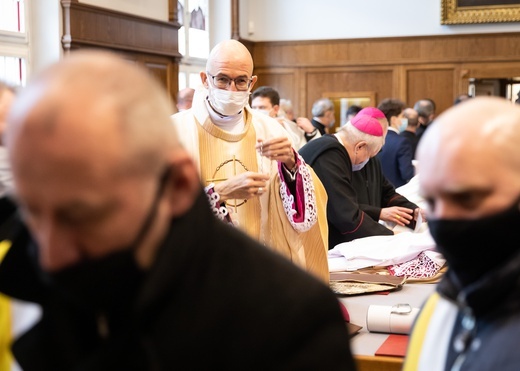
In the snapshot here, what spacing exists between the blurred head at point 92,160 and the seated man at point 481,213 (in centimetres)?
56

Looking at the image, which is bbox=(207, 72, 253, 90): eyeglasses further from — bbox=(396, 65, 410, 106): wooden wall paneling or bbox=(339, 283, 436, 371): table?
bbox=(396, 65, 410, 106): wooden wall paneling

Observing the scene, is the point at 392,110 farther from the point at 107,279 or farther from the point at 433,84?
the point at 107,279

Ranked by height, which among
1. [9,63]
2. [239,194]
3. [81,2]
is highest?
[81,2]

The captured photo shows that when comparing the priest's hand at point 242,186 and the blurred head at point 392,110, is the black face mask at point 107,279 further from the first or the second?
the blurred head at point 392,110

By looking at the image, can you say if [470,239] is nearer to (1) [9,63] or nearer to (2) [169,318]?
(2) [169,318]

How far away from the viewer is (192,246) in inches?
53.1

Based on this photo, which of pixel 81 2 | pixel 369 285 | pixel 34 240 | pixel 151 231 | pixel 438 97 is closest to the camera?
pixel 151 231

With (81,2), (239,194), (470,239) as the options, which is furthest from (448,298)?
(81,2)

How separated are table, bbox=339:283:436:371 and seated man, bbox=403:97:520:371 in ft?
3.47

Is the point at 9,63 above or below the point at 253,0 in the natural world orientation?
below

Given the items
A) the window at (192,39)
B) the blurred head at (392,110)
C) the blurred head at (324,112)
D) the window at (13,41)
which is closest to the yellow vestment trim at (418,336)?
the blurred head at (392,110)

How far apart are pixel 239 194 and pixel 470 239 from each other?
2607 mm

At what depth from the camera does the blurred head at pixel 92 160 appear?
1.20 metres

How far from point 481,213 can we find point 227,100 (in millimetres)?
2926
